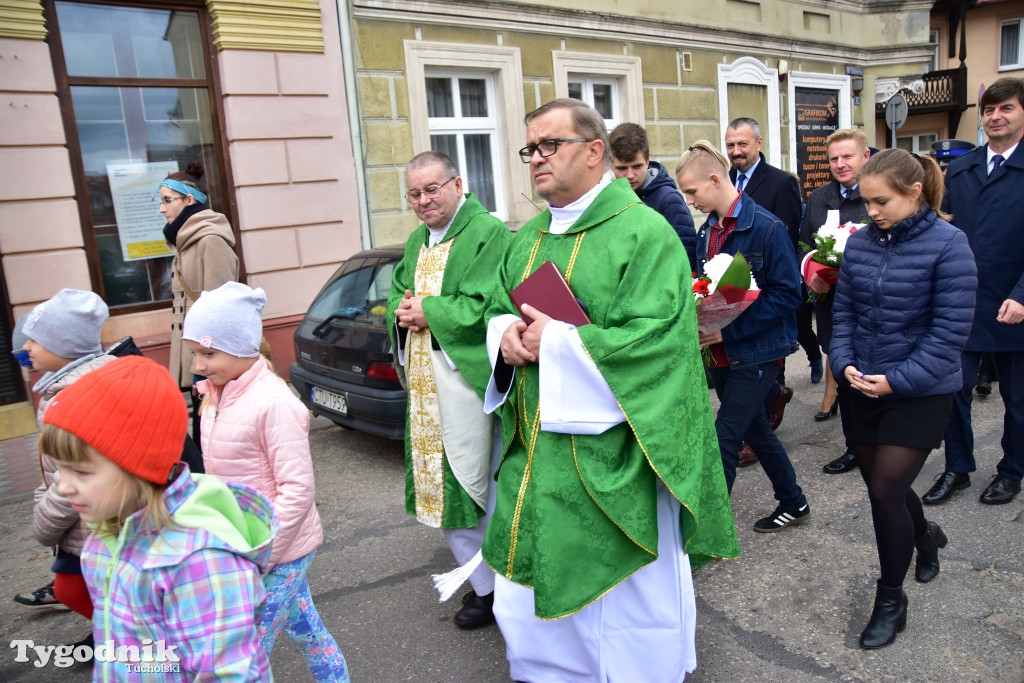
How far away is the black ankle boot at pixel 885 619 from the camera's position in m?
2.86

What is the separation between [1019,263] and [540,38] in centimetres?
732

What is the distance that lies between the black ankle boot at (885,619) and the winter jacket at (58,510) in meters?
2.76

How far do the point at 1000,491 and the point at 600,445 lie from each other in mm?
2879

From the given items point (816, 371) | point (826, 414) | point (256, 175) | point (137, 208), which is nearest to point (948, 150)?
point (816, 371)

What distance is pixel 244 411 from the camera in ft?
7.51

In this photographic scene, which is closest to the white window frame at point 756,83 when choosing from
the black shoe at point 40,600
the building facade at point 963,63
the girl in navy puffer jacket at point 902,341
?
the girl in navy puffer jacket at point 902,341

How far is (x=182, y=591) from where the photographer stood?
1562 millimetres

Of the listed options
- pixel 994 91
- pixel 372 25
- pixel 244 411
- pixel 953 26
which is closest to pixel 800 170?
pixel 372 25

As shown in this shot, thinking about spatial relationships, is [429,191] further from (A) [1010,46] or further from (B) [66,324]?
(A) [1010,46]

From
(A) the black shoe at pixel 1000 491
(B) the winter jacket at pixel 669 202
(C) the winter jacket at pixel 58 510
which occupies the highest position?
(B) the winter jacket at pixel 669 202

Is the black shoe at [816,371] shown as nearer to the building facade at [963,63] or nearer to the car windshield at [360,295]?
the car windshield at [360,295]

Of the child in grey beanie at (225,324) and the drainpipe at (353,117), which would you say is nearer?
the child in grey beanie at (225,324)

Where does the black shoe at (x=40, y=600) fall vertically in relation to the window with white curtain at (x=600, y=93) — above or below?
below

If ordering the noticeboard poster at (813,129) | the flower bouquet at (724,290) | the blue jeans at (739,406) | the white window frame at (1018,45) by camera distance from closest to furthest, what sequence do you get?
the flower bouquet at (724,290) < the blue jeans at (739,406) < the noticeboard poster at (813,129) < the white window frame at (1018,45)
